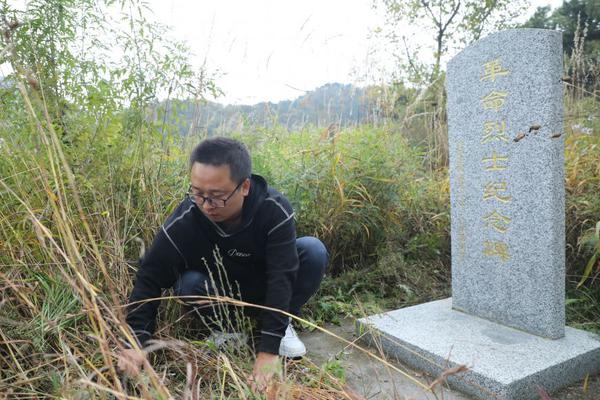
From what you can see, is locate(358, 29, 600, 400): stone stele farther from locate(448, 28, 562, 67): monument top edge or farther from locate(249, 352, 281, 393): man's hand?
locate(249, 352, 281, 393): man's hand

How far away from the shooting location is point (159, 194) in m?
2.35

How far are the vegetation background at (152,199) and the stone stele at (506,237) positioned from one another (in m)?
0.21

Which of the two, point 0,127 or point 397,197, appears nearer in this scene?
point 0,127

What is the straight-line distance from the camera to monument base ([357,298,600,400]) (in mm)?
1832

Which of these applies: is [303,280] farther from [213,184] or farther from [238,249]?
[213,184]

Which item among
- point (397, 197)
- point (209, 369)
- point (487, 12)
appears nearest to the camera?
point (209, 369)

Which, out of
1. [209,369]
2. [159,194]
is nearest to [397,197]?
[159,194]

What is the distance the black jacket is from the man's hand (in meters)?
0.07

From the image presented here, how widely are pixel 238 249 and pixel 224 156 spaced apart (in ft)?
1.47

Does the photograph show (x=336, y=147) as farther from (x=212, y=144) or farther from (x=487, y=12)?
(x=487, y=12)

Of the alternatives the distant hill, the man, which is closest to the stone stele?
the man

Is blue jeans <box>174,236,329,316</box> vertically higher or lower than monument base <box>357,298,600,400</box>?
higher

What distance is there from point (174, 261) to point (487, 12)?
959cm

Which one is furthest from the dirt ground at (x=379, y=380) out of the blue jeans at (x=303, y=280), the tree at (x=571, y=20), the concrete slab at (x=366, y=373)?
the tree at (x=571, y=20)
